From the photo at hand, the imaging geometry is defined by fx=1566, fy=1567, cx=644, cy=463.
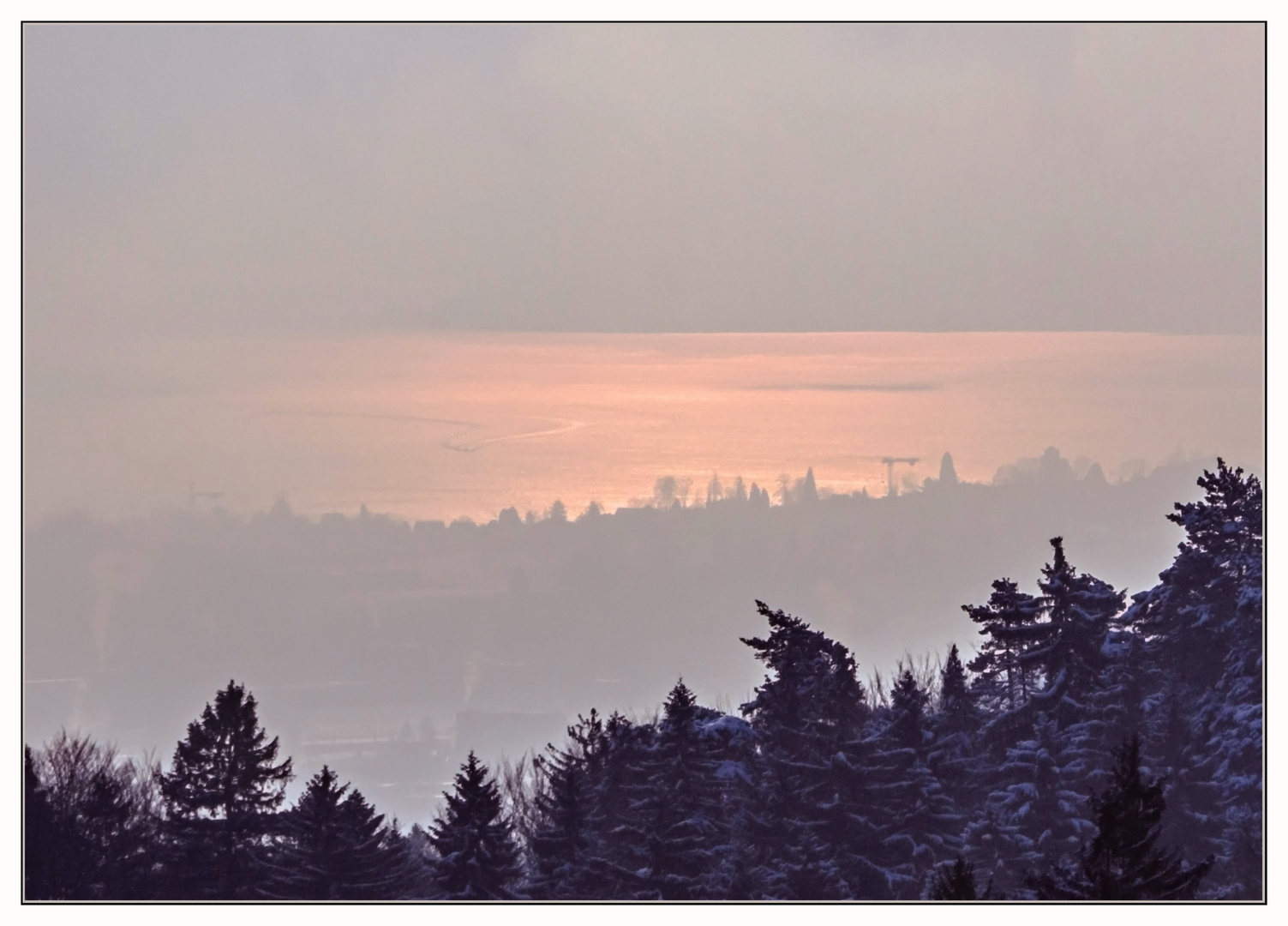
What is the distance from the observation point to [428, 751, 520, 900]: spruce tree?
3369cm

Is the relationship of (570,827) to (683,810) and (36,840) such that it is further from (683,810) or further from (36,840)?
(36,840)

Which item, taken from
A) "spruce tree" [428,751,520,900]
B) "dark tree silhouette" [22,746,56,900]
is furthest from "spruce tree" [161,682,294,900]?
"spruce tree" [428,751,520,900]

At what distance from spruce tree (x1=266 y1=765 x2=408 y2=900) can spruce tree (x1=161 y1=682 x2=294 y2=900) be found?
55 centimetres

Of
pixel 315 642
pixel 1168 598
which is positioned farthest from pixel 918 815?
pixel 315 642

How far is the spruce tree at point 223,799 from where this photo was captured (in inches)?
1321

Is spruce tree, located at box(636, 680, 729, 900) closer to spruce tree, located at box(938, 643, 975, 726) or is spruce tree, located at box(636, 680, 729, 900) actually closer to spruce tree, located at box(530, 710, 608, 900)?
spruce tree, located at box(530, 710, 608, 900)

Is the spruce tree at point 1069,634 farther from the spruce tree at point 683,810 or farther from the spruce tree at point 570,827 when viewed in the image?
the spruce tree at point 570,827

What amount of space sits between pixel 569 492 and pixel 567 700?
37.9 feet

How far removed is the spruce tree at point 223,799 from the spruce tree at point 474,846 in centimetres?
379

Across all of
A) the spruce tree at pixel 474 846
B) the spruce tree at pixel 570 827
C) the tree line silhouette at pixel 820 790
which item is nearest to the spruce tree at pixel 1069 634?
the tree line silhouette at pixel 820 790

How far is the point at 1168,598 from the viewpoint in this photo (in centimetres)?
3591

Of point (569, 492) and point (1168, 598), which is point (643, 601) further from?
point (1168, 598)

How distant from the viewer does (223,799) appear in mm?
34438

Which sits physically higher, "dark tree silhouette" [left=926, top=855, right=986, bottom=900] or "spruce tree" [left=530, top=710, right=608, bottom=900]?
"spruce tree" [left=530, top=710, right=608, bottom=900]
